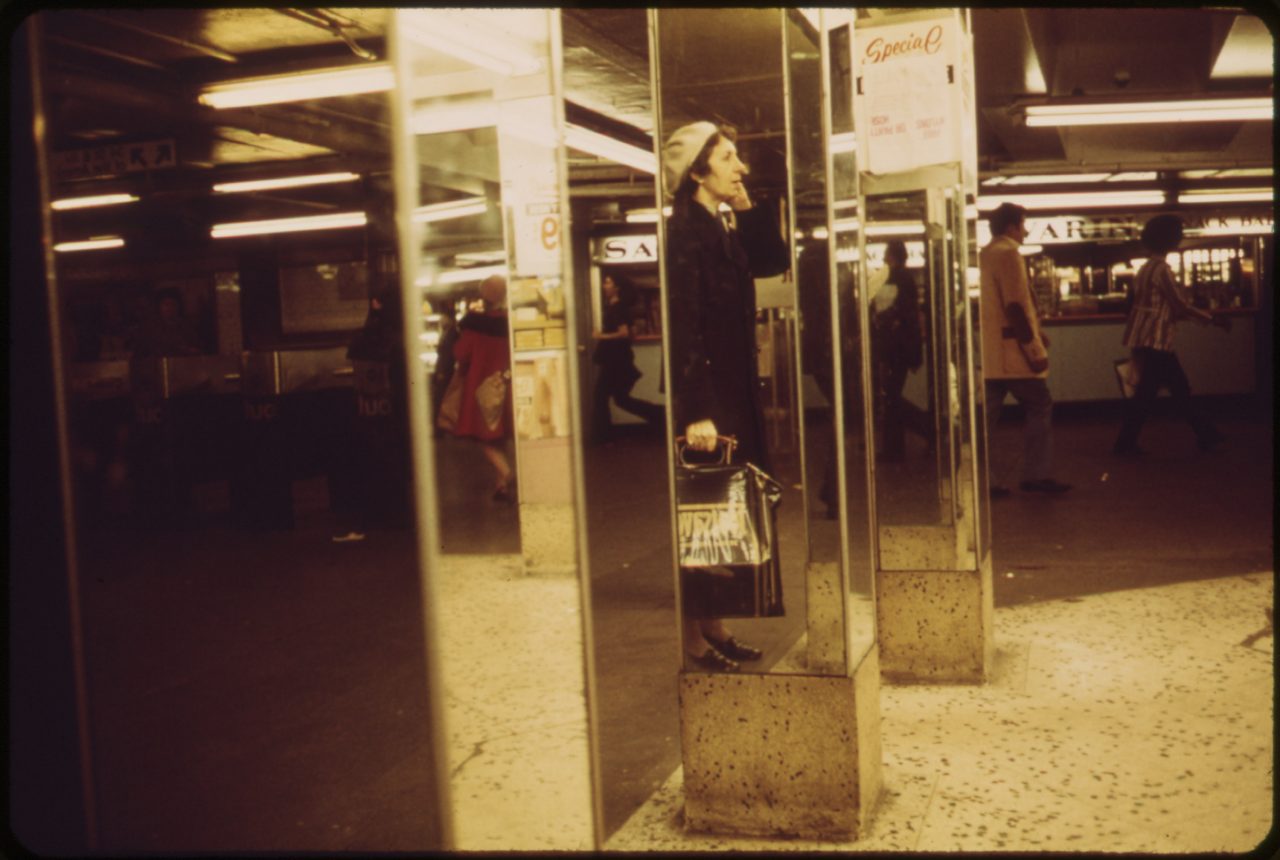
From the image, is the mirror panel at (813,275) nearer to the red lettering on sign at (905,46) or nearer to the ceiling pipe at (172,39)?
the red lettering on sign at (905,46)

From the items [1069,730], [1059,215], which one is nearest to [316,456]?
[1069,730]

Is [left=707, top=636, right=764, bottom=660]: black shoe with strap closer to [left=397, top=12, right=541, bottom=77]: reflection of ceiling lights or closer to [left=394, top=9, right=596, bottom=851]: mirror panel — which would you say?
[left=394, top=9, right=596, bottom=851]: mirror panel

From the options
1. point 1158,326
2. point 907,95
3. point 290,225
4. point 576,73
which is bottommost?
point 1158,326

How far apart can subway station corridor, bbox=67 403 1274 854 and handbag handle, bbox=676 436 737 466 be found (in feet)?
2.02

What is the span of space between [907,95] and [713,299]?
108 centimetres

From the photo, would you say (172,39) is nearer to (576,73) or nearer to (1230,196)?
(576,73)

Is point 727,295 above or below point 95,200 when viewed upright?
below

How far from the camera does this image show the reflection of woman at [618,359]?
1471 cm

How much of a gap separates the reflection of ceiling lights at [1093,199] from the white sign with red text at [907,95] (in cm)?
1149

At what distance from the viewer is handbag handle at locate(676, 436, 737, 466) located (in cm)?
333

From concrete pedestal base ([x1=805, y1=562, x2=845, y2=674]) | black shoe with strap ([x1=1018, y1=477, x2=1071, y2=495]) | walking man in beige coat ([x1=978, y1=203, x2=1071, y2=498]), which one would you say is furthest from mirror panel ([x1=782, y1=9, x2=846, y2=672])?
black shoe with strap ([x1=1018, y1=477, x2=1071, y2=495])

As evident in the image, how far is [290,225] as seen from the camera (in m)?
15.7

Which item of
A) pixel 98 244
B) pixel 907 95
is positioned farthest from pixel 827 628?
pixel 98 244

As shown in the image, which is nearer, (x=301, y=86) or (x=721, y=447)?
(x=721, y=447)
